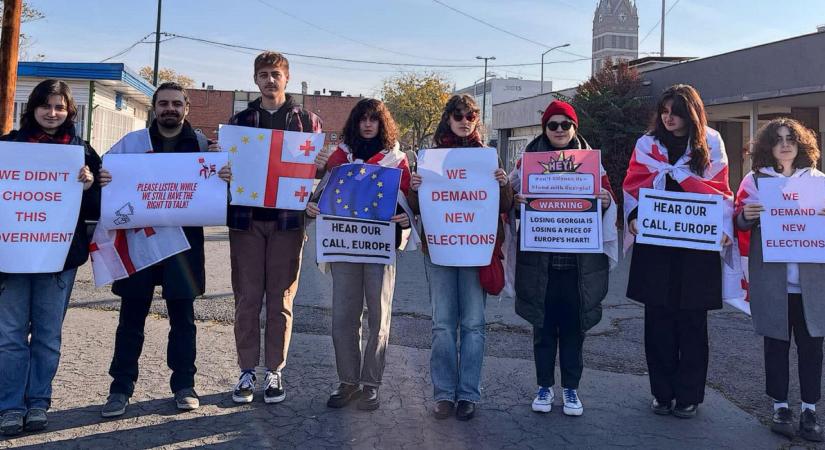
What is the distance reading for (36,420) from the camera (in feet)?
12.9

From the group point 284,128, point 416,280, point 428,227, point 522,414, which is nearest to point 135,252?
point 284,128

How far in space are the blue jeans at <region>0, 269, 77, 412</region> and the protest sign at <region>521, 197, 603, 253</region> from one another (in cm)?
300

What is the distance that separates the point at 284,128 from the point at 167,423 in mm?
2079

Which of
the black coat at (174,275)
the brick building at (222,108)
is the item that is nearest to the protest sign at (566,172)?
the black coat at (174,275)

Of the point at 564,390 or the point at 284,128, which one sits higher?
the point at 284,128

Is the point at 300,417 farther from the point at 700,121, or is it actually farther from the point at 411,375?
the point at 700,121

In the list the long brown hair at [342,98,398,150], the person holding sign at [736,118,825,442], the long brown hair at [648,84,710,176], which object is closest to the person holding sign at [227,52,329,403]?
the long brown hair at [342,98,398,150]

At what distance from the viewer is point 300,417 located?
4.29 meters

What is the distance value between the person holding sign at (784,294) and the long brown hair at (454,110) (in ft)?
6.20

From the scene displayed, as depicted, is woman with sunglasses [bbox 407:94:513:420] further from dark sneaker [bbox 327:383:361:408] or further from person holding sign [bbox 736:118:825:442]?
person holding sign [bbox 736:118:825:442]

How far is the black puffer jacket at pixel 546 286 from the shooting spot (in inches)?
174

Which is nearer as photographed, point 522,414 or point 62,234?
point 62,234

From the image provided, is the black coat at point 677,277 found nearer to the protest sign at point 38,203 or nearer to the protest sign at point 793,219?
the protest sign at point 793,219

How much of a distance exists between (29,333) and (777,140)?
4.98m
